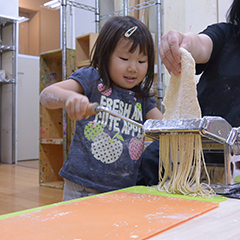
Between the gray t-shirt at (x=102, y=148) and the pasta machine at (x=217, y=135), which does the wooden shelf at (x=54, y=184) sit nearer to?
the gray t-shirt at (x=102, y=148)

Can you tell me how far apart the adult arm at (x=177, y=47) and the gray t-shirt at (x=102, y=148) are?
0.25 metres

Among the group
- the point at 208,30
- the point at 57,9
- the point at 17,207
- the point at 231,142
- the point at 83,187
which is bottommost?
the point at 17,207

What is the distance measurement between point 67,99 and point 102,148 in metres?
0.34

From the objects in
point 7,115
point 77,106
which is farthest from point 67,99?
point 7,115

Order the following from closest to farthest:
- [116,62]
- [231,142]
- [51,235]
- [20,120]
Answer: [51,235]
[231,142]
[116,62]
[20,120]

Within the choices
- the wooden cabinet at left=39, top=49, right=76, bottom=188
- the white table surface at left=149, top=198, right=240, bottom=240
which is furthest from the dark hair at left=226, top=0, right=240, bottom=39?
the wooden cabinet at left=39, top=49, right=76, bottom=188

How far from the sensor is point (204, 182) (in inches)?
32.4

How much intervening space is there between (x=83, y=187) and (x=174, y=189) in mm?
328

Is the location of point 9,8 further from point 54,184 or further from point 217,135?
point 217,135

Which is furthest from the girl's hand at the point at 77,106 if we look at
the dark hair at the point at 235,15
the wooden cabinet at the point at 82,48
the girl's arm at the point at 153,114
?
the wooden cabinet at the point at 82,48

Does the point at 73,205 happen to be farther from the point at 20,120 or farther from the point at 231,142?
the point at 20,120

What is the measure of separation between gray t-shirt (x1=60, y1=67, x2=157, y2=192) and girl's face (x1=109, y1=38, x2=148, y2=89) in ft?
0.21

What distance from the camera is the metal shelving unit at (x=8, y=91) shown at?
13.8ft

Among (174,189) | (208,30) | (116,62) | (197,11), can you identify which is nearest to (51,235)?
(174,189)
